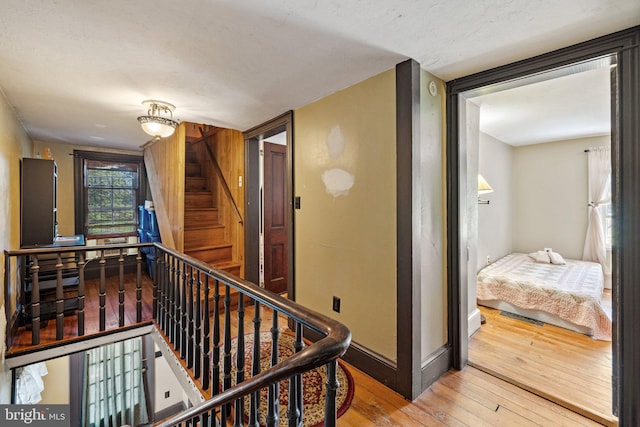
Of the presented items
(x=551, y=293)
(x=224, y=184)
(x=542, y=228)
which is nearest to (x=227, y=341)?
(x=224, y=184)

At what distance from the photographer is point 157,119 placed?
2543 millimetres

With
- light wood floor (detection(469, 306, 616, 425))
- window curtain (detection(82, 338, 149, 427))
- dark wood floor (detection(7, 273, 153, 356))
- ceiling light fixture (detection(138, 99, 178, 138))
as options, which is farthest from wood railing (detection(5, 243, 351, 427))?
window curtain (detection(82, 338, 149, 427))

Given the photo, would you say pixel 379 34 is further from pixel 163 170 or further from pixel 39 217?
pixel 39 217

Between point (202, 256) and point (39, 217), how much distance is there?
178cm

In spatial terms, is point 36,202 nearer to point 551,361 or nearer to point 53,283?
point 53,283

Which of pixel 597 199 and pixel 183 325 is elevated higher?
pixel 597 199

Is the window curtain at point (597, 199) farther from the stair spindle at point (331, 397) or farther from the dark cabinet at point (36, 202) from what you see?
the dark cabinet at point (36, 202)

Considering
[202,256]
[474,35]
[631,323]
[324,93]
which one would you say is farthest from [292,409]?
[202,256]

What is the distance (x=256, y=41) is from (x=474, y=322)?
3.20 meters

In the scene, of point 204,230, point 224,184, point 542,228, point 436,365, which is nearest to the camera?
point 436,365

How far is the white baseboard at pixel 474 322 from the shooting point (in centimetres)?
286

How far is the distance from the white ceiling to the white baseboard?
2319mm

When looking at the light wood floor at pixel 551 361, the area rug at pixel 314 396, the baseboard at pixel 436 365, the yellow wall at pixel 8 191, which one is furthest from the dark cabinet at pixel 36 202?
the light wood floor at pixel 551 361

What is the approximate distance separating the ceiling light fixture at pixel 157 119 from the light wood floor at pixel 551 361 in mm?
3424
